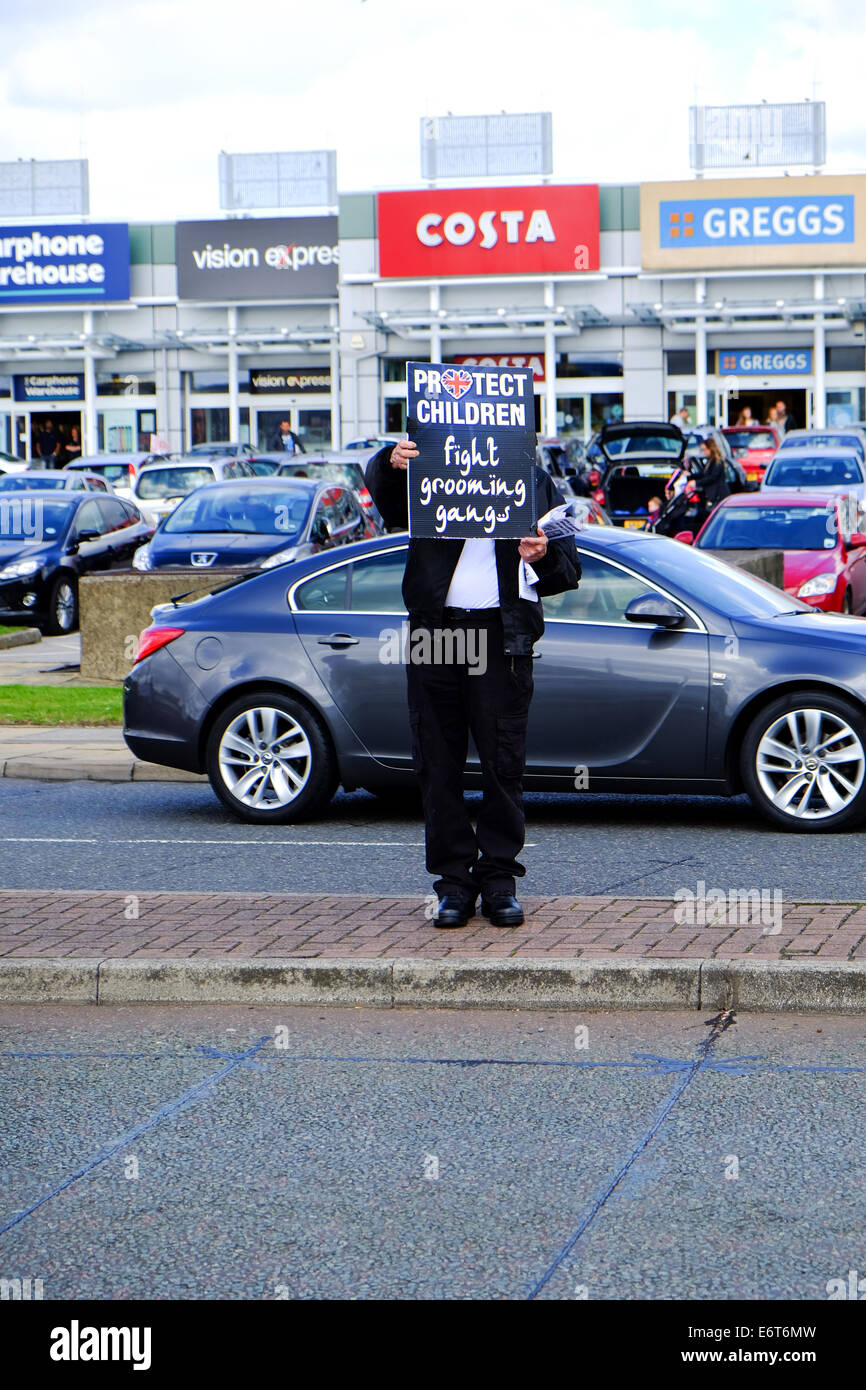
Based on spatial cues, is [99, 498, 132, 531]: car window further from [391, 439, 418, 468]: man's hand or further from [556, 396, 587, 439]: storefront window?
[556, 396, 587, 439]: storefront window

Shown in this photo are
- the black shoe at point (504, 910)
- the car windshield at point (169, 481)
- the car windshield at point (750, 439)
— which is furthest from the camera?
the car windshield at point (750, 439)

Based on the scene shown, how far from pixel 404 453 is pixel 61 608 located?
1553 centimetres

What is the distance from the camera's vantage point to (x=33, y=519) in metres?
21.9

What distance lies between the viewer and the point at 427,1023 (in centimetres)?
574

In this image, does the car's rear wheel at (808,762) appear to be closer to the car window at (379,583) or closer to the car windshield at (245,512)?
the car window at (379,583)

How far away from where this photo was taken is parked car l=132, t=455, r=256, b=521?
93.5 feet

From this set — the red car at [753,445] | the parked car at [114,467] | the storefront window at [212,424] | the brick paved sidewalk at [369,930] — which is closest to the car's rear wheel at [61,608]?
the parked car at [114,467]

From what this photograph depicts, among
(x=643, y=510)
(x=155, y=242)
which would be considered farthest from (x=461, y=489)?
(x=155, y=242)

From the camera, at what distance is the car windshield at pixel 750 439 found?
121 ft

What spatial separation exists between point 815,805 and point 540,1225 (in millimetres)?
5273

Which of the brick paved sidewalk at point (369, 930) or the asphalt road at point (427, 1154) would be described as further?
the brick paved sidewalk at point (369, 930)

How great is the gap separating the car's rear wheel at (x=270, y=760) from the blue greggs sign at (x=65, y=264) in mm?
41181
